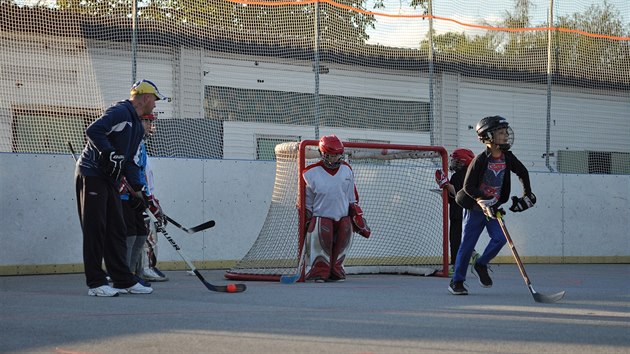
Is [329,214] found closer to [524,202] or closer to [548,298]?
[524,202]

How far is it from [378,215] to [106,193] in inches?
217

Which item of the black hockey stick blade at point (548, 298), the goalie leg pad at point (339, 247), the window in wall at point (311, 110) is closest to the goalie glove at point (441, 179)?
the goalie leg pad at point (339, 247)

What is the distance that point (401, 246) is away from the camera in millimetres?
13195

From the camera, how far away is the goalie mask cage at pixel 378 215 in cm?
1146

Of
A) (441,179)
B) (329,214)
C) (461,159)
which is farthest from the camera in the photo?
(461,159)

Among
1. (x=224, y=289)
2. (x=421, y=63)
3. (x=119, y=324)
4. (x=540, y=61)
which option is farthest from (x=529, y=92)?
(x=119, y=324)

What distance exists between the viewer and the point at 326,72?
14492 mm

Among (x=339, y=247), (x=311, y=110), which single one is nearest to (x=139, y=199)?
(x=339, y=247)

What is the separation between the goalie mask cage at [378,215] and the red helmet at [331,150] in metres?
0.41

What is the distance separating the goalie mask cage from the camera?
37.6ft

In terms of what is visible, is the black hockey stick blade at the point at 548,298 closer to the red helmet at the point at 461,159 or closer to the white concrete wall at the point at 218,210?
the red helmet at the point at 461,159

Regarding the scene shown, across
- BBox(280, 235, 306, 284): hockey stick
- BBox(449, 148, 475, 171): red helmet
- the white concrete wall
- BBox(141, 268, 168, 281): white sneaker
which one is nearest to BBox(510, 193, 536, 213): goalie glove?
BBox(280, 235, 306, 284): hockey stick

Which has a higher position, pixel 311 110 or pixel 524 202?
pixel 311 110

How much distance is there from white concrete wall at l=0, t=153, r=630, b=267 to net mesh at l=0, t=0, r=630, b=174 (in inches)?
10.9
